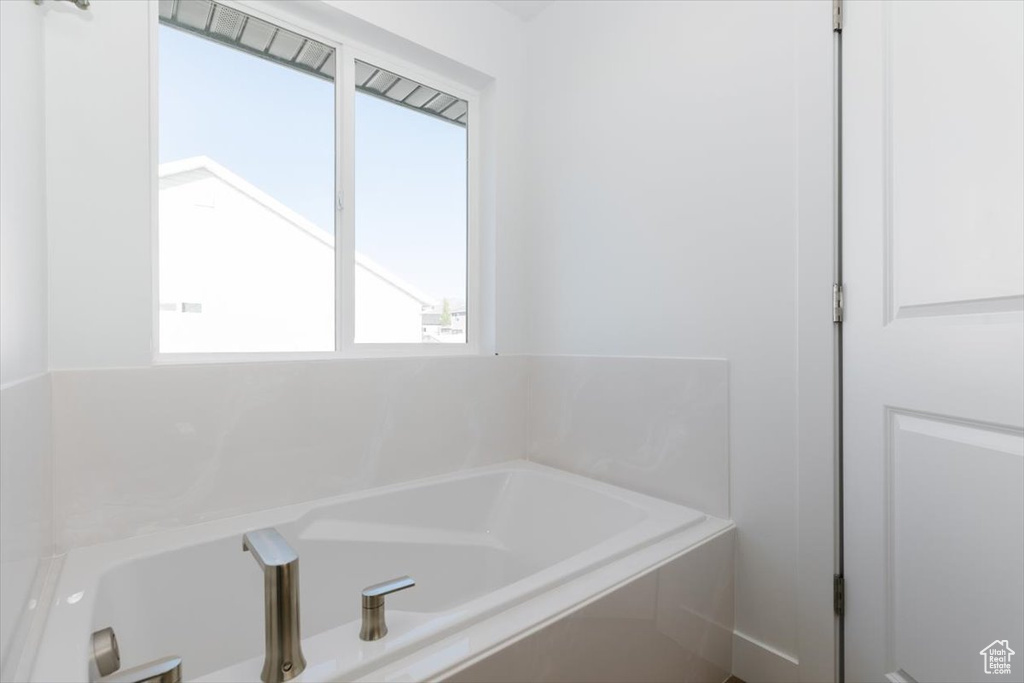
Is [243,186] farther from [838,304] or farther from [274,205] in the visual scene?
[838,304]

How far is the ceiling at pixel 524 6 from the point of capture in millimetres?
2230

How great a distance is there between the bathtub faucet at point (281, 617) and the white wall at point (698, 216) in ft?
4.35

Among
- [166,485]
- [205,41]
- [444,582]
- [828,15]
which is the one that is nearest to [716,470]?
[444,582]

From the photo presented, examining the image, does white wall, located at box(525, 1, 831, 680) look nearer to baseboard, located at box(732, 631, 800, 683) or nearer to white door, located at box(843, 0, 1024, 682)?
baseboard, located at box(732, 631, 800, 683)

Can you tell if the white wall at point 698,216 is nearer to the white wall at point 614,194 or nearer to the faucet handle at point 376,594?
the white wall at point 614,194

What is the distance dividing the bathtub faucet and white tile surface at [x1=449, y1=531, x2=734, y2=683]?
291mm

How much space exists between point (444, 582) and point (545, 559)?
38cm

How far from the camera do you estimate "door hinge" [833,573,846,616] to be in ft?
4.43

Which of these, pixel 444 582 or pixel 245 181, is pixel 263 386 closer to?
pixel 245 181

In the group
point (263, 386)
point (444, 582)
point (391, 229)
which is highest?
point (391, 229)

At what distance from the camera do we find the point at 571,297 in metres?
2.13

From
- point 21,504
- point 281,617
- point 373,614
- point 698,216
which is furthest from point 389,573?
point 698,216

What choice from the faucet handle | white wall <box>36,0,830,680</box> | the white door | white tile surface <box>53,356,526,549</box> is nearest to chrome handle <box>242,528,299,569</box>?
the faucet handle

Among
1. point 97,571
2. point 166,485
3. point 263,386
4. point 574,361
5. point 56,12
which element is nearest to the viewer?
point 97,571
